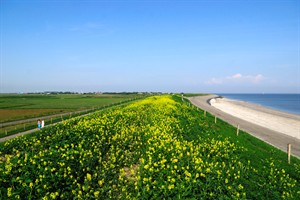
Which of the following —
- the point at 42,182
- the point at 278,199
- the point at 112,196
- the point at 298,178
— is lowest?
the point at 298,178

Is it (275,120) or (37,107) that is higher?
(37,107)

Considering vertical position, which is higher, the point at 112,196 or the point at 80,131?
the point at 80,131

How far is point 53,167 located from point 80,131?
418cm

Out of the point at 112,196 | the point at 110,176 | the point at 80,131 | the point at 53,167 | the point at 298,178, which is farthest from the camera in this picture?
the point at 298,178

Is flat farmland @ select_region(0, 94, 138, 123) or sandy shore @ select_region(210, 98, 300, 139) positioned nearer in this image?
sandy shore @ select_region(210, 98, 300, 139)

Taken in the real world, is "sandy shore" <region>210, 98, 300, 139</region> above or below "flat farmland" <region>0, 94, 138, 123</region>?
below

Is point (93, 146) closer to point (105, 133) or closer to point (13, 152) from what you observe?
point (105, 133)

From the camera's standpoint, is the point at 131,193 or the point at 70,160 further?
the point at 70,160

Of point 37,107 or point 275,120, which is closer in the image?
point 275,120

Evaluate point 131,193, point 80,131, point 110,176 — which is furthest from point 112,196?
point 80,131

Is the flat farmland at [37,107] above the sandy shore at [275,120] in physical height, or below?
above

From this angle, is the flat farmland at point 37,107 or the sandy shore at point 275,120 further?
the flat farmland at point 37,107

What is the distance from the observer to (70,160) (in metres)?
7.91

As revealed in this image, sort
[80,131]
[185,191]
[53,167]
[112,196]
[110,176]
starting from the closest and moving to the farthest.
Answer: [185,191] < [112,196] < [53,167] < [110,176] < [80,131]
